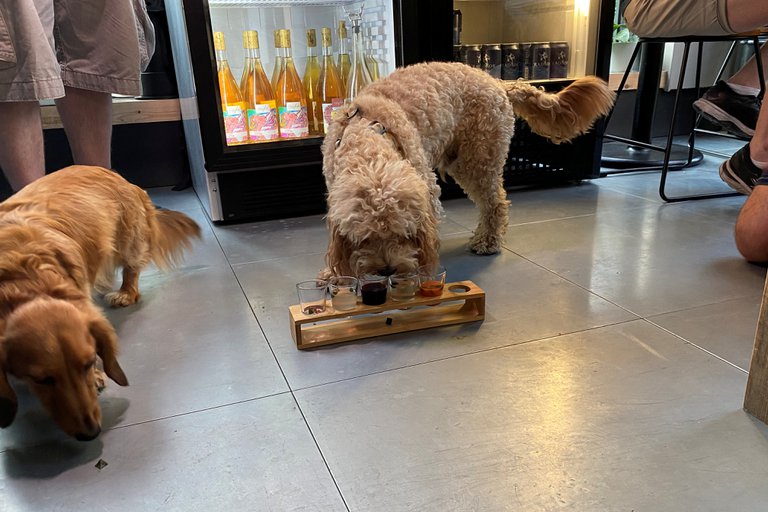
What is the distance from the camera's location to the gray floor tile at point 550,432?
109 centimetres

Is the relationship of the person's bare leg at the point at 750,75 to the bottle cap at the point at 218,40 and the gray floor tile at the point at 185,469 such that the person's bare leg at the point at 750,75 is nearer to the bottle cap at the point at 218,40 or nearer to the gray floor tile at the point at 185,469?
the bottle cap at the point at 218,40

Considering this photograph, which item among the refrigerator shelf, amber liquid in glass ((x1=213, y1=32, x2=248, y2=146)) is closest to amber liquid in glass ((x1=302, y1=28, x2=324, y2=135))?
the refrigerator shelf

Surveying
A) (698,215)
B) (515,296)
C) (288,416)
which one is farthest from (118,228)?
(698,215)

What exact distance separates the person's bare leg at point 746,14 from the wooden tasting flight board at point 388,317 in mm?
1694

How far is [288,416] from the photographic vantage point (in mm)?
1352

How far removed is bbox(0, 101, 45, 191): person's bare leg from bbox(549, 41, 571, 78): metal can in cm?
251

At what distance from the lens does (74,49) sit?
2.13 m

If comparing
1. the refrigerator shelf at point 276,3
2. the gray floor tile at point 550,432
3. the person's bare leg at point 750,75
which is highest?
the refrigerator shelf at point 276,3

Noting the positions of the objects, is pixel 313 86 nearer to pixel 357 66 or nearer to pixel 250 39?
pixel 357 66

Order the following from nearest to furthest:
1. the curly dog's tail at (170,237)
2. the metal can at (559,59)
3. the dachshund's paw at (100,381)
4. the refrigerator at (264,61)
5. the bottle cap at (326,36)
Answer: the dachshund's paw at (100,381) → the curly dog's tail at (170,237) → the refrigerator at (264,61) → the bottle cap at (326,36) → the metal can at (559,59)

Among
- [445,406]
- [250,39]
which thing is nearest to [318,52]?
[250,39]

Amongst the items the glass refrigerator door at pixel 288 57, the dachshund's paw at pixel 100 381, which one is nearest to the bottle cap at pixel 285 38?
the glass refrigerator door at pixel 288 57

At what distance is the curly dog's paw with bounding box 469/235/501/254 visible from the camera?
7.71 feet

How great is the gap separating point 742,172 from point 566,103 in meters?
0.79
